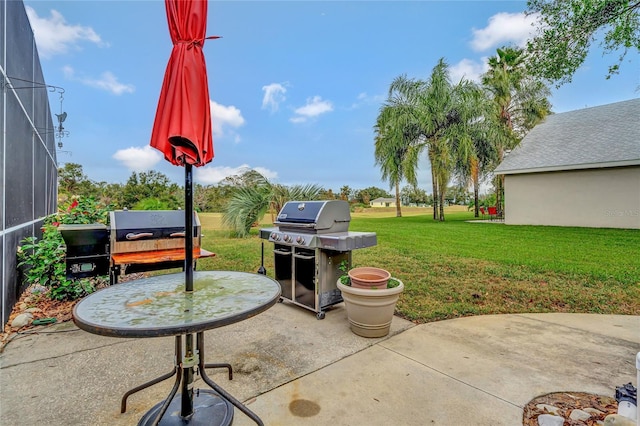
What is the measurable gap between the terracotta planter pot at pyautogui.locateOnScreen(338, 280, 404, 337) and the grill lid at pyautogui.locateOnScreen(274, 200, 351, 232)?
2.26 feet

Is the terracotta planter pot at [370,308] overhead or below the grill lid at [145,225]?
below

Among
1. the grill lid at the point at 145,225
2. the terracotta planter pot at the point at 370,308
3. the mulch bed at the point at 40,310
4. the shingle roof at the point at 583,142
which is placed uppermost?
the shingle roof at the point at 583,142

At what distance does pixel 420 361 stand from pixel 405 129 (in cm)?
1350

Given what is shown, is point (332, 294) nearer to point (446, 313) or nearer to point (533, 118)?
point (446, 313)

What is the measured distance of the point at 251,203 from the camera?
32.0ft

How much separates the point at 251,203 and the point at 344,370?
806cm

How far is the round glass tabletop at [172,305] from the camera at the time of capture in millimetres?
1145

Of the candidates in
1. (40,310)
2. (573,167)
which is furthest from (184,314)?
(573,167)

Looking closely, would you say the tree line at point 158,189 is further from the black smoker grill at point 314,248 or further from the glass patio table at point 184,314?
the glass patio table at point 184,314

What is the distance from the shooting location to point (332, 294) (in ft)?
10.9

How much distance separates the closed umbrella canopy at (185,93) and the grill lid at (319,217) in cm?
171

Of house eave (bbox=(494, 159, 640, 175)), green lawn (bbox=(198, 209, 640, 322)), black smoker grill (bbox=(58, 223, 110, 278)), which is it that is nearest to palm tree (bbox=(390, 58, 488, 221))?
house eave (bbox=(494, 159, 640, 175))

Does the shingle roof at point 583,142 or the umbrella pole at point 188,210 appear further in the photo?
the shingle roof at point 583,142

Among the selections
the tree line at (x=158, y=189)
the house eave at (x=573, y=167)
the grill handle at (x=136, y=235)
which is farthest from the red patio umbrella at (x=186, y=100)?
the house eave at (x=573, y=167)
